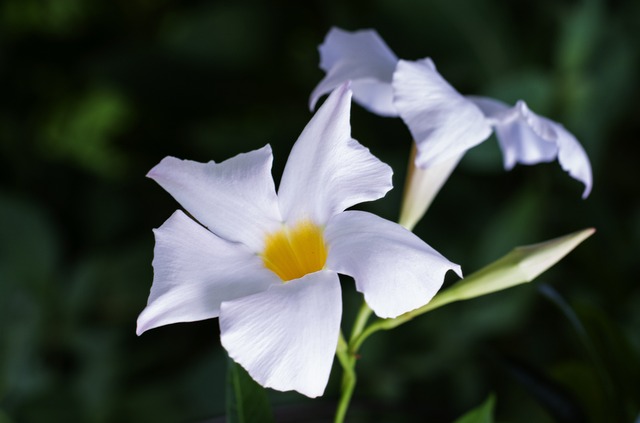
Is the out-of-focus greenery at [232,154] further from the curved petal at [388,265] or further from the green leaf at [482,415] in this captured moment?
the curved petal at [388,265]

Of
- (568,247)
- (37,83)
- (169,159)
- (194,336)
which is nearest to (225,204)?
(169,159)

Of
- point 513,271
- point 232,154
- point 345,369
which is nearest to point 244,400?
point 345,369

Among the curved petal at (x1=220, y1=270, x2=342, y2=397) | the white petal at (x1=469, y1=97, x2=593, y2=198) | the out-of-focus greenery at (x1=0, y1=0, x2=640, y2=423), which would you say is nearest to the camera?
the curved petal at (x1=220, y1=270, x2=342, y2=397)

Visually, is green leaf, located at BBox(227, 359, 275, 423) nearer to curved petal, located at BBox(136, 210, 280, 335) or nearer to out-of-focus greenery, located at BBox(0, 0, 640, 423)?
curved petal, located at BBox(136, 210, 280, 335)

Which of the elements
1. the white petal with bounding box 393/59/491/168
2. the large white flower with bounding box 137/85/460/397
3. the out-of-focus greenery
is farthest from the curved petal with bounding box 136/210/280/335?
the out-of-focus greenery

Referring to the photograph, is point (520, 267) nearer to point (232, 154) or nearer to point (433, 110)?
point (433, 110)

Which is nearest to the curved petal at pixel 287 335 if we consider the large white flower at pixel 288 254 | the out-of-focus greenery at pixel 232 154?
the large white flower at pixel 288 254
